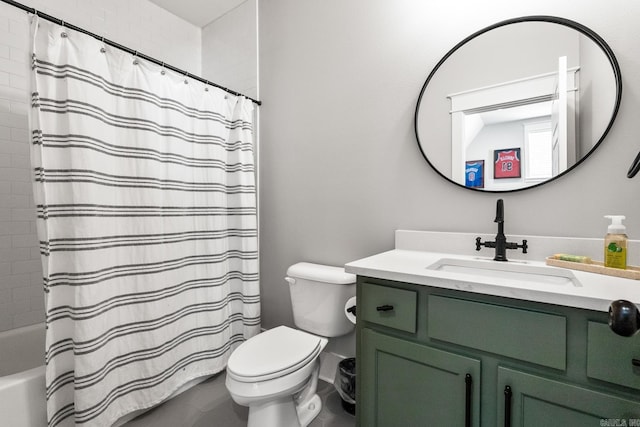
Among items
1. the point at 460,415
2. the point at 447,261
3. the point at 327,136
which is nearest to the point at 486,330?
the point at 460,415

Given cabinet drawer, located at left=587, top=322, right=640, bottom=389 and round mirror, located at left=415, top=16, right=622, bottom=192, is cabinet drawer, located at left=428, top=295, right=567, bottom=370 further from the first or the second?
round mirror, located at left=415, top=16, right=622, bottom=192

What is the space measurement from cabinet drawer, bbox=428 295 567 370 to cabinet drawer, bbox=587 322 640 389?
5cm

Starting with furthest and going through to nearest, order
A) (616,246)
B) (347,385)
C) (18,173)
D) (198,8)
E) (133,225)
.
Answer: (198,8), (18,173), (347,385), (133,225), (616,246)

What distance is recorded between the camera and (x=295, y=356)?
1.29m

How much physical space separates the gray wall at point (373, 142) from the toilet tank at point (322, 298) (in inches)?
8.7

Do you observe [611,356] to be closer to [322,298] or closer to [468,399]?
[468,399]

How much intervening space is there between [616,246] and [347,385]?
1310 millimetres

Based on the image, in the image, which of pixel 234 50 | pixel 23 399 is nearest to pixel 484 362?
pixel 23 399

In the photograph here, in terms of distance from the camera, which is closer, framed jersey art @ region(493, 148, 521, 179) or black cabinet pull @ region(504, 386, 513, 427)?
black cabinet pull @ region(504, 386, 513, 427)

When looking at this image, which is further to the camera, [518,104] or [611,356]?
[518,104]

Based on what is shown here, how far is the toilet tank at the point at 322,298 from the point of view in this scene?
1.58 meters

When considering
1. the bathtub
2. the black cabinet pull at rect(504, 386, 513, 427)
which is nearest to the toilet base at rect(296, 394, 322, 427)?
the black cabinet pull at rect(504, 386, 513, 427)

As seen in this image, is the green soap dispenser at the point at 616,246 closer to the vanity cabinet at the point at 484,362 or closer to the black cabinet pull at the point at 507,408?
the vanity cabinet at the point at 484,362

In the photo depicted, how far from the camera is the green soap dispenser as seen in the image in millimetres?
981
